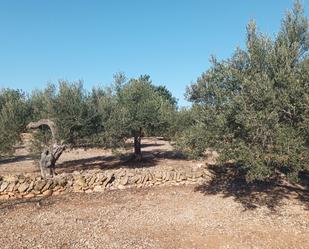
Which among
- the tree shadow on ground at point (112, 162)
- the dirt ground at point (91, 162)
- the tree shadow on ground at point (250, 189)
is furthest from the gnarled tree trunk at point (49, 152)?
the tree shadow on ground at point (250, 189)

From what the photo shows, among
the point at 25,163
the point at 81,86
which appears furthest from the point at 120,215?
the point at 25,163

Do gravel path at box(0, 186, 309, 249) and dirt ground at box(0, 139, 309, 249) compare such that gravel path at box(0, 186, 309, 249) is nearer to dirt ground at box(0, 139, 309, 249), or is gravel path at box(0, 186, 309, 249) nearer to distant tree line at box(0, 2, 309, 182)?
dirt ground at box(0, 139, 309, 249)

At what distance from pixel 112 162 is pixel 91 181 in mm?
10345

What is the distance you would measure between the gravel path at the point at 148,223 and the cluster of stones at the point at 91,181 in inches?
37.8

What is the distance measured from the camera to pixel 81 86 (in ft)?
73.4

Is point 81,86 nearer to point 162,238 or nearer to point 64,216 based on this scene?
point 64,216

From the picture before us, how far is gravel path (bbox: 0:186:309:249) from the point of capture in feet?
39.2

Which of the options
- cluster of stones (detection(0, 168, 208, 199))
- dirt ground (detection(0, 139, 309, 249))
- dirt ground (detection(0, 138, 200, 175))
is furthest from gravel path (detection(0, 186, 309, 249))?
dirt ground (detection(0, 138, 200, 175))

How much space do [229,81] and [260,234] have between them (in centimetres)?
608

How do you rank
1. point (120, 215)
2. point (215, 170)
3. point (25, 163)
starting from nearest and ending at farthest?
point (120, 215)
point (215, 170)
point (25, 163)

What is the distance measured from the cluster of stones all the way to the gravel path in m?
0.96

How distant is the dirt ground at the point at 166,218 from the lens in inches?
473

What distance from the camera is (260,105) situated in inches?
492

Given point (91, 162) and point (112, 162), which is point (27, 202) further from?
point (112, 162)
